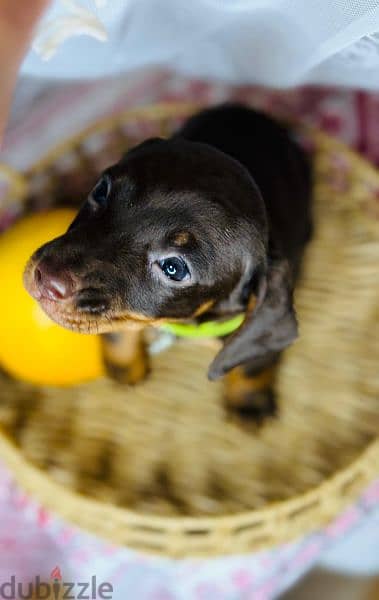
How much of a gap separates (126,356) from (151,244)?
547 millimetres

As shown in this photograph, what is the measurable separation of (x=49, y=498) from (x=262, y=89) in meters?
1.35

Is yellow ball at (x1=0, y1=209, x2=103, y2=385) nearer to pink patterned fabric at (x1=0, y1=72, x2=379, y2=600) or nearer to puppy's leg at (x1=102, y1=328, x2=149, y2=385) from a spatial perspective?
puppy's leg at (x1=102, y1=328, x2=149, y2=385)

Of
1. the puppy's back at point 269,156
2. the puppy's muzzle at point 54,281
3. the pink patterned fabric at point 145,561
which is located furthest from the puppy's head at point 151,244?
the pink patterned fabric at point 145,561

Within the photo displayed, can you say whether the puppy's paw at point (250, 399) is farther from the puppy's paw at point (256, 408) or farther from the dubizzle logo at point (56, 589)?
the dubizzle logo at point (56, 589)

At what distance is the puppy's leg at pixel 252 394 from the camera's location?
5.76ft

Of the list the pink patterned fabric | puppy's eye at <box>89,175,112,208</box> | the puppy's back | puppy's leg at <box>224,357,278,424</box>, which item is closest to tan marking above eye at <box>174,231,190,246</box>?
puppy's eye at <box>89,175,112,208</box>

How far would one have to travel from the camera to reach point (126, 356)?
1.72 meters

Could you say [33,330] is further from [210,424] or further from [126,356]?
[210,424]

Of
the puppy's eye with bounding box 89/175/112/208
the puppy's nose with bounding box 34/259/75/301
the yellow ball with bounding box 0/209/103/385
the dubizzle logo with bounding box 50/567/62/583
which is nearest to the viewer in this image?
the puppy's nose with bounding box 34/259/75/301

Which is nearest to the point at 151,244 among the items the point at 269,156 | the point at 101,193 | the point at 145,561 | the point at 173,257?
the point at 173,257

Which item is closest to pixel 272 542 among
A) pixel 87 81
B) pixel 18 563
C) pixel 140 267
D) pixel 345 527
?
pixel 345 527

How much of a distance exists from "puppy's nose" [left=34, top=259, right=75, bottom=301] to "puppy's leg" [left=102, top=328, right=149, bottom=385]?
1.42 ft

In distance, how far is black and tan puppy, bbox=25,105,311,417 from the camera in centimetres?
121

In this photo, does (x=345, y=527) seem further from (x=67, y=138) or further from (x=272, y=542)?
(x=67, y=138)
